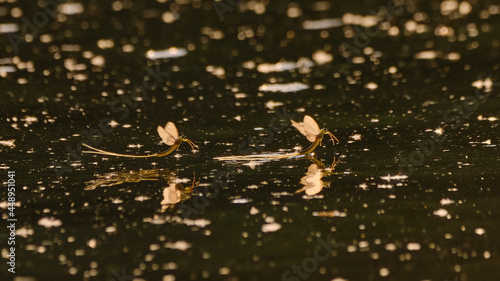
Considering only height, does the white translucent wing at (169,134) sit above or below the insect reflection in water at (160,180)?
above

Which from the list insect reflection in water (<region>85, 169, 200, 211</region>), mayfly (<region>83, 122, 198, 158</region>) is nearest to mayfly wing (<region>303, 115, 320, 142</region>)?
mayfly (<region>83, 122, 198, 158</region>)

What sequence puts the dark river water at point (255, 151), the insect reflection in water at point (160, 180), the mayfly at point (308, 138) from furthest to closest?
the mayfly at point (308, 138)
the insect reflection in water at point (160, 180)
the dark river water at point (255, 151)

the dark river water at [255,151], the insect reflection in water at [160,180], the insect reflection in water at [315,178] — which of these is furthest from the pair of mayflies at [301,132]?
the insect reflection in water at [160,180]

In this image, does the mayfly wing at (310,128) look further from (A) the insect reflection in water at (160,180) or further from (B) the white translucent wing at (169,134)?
(A) the insect reflection in water at (160,180)

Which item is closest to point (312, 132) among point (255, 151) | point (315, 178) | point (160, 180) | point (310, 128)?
point (310, 128)

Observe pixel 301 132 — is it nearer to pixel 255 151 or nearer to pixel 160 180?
pixel 255 151

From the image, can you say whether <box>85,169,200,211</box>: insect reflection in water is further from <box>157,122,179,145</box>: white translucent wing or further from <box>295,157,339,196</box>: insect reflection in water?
<box>295,157,339,196</box>: insect reflection in water
